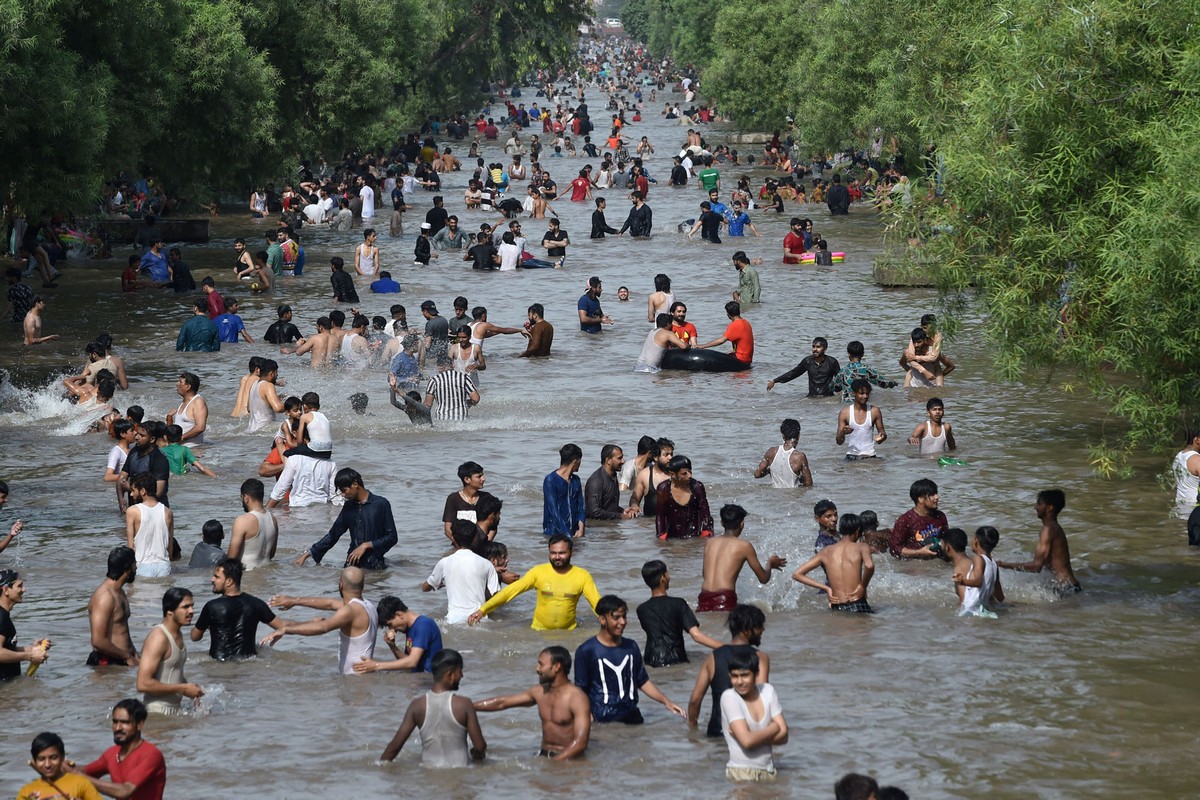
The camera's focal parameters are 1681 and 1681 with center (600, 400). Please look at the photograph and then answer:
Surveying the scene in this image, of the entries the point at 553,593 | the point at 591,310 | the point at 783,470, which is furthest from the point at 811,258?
the point at 553,593

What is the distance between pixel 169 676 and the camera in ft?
34.3

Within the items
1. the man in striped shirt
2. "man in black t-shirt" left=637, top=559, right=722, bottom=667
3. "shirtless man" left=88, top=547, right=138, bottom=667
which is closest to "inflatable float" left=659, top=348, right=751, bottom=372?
the man in striped shirt

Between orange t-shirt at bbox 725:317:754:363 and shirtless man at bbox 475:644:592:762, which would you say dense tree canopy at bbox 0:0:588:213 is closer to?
orange t-shirt at bbox 725:317:754:363

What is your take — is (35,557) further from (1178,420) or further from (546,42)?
(546,42)

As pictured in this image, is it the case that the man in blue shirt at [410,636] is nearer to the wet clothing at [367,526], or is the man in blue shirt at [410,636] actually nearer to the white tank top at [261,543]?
the wet clothing at [367,526]

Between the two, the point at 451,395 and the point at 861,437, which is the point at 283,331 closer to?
the point at 451,395

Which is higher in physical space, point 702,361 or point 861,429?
point 702,361

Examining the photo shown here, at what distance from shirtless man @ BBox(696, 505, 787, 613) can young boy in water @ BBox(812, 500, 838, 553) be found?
93 centimetres

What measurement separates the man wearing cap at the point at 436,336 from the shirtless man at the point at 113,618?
1261 centimetres

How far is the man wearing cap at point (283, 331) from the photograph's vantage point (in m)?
25.3

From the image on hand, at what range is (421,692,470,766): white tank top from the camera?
9422 mm

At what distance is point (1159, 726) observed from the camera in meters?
10.5

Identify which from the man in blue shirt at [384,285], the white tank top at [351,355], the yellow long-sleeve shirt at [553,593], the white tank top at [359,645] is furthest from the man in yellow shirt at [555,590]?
the man in blue shirt at [384,285]

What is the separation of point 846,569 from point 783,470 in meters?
3.94
